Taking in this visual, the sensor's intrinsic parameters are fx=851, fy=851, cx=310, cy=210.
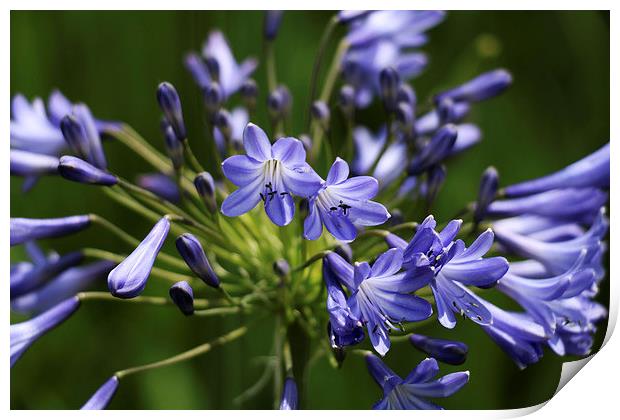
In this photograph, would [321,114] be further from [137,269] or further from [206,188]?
[137,269]

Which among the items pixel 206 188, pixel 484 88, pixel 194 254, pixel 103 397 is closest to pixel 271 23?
pixel 484 88

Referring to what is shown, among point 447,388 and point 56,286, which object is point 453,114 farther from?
point 56,286

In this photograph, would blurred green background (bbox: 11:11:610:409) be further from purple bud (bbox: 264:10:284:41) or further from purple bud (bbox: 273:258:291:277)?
purple bud (bbox: 273:258:291:277)

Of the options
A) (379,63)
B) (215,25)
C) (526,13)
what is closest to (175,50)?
(215,25)

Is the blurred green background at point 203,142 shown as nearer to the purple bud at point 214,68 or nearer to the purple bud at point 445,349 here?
A: the purple bud at point 214,68

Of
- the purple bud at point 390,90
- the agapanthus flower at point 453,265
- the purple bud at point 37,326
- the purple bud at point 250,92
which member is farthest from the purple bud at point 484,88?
the purple bud at point 37,326
